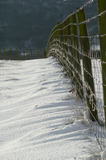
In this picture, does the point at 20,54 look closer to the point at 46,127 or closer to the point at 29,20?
the point at 46,127

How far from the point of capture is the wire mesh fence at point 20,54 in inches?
1220

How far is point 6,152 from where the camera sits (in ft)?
9.00

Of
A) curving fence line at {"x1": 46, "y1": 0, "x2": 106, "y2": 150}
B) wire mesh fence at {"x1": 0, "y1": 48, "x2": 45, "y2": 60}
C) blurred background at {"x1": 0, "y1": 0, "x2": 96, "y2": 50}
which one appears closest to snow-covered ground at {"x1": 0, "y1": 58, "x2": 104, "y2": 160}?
curving fence line at {"x1": 46, "y1": 0, "x2": 106, "y2": 150}

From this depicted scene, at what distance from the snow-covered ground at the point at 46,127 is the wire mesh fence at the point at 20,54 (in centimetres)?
2614

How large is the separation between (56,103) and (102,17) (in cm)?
201

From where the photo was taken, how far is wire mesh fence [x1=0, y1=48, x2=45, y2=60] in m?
31.0

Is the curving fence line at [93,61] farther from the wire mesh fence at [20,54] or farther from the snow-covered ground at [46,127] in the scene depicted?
the wire mesh fence at [20,54]

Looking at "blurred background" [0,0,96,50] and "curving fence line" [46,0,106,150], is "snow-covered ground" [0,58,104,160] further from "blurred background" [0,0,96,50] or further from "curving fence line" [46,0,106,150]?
"blurred background" [0,0,96,50]

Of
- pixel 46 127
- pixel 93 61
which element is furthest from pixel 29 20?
pixel 93 61

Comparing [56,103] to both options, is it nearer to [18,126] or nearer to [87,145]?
[18,126]

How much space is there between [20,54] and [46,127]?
96.6 ft

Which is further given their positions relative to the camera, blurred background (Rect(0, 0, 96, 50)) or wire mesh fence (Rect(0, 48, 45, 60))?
blurred background (Rect(0, 0, 96, 50))

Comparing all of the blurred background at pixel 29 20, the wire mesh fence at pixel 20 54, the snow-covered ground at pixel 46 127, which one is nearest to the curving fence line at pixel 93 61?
the snow-covered ground at pixel 46 127

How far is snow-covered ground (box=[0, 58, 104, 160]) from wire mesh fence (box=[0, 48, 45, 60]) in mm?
26139
